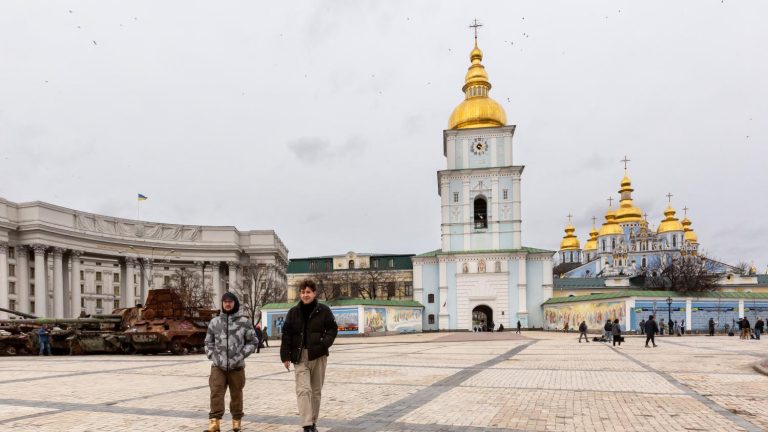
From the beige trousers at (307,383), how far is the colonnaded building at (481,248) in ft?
149

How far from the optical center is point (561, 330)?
150 ft

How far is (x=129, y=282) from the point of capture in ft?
241

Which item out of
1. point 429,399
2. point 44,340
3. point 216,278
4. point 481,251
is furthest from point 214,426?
point 216,278

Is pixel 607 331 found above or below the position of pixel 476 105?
below

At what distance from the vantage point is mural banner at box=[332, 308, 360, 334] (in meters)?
43.8

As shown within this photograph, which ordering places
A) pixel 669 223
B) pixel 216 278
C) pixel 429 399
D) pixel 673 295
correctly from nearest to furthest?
pixel 429 399 < pixel 673 295 < pixel 216 278 < pixel 669 223

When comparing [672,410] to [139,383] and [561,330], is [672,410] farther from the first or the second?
[561,330]

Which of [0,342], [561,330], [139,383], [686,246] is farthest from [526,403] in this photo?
[686,246]

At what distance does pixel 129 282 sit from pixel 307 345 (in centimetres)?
7565

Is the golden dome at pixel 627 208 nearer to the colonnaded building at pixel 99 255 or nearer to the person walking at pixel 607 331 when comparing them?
the colonnaded building at pixel 99 255

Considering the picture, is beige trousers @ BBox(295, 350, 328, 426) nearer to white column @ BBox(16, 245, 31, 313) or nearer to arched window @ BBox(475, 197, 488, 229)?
arched window @ BBox(475, 197, 488, 229)

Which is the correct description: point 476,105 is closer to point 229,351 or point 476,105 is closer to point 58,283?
point 229,351

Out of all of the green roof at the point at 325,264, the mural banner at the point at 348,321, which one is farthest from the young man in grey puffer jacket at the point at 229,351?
the green roof at the point at 325,264

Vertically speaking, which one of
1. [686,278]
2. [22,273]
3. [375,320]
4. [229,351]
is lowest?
[375,320]
